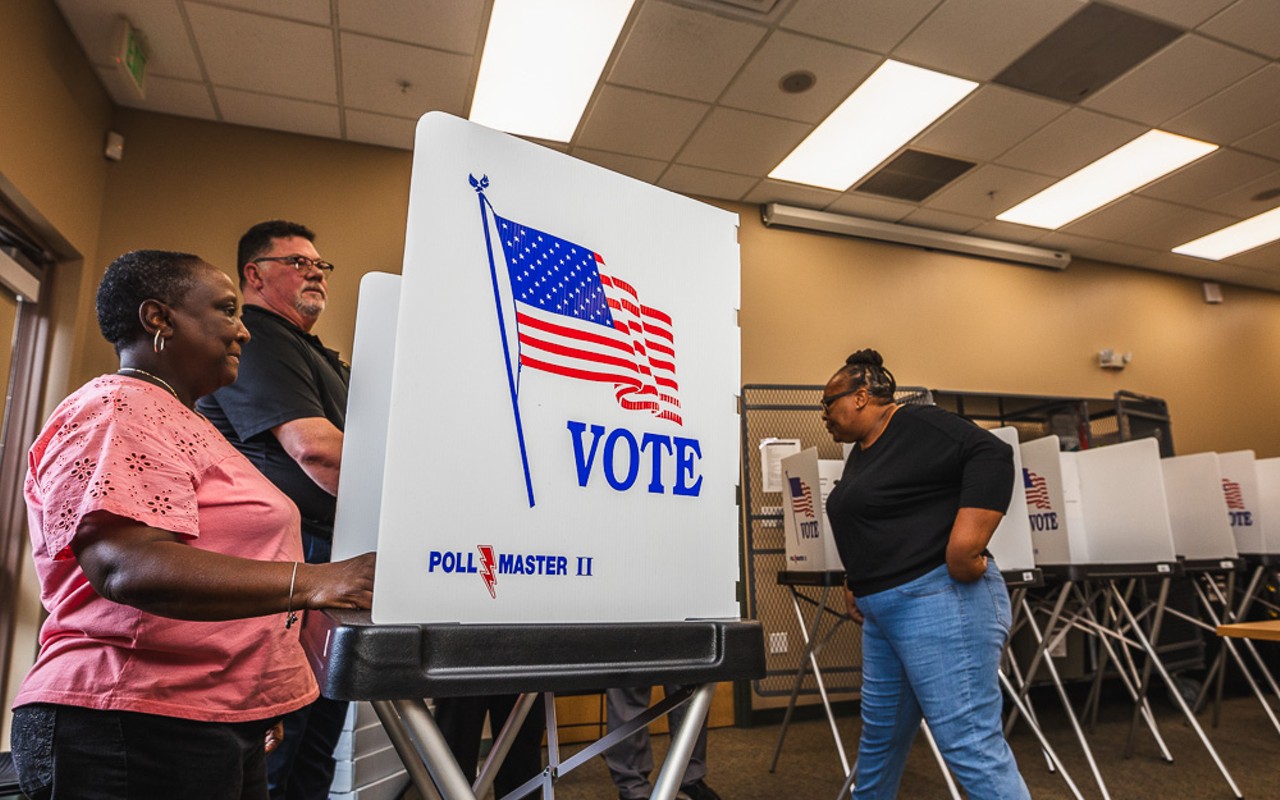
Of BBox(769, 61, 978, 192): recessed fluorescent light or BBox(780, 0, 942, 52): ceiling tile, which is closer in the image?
BBox(780, 0, 942, 52): ceiling tile

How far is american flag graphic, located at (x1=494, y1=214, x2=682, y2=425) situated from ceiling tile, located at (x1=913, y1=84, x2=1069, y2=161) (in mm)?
3492

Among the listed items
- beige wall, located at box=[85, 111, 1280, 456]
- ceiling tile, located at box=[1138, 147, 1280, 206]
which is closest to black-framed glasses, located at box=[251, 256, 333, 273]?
beige wall, located at box=[85, 111, 1280, 456]

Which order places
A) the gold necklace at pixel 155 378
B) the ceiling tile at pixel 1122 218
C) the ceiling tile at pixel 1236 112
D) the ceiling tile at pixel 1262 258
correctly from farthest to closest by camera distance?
the ceiling tile at pixel 1262 258
the ceiling tile at pixel 1122 218
the ceiling tile at pixel 1236 112
the gold necklace at pixel 155 378

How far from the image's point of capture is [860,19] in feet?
9.91

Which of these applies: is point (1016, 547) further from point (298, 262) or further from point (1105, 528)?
point (298, 262)

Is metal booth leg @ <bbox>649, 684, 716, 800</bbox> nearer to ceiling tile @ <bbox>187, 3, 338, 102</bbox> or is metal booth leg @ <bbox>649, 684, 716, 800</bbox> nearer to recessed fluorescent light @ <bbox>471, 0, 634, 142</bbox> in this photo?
recessed fluorescent light @ <bbox>471, 0, 634, 142</bbox>

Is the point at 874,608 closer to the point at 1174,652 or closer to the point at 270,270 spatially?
the point at 270,270

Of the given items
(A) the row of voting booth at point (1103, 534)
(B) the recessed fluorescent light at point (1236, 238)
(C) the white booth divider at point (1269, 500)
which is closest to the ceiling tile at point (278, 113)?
(A) the row of voting booth at point (1103, 534)

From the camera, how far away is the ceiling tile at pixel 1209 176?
13.8 feet

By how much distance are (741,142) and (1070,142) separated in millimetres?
1784

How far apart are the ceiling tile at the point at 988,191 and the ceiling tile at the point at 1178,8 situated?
3.86ft

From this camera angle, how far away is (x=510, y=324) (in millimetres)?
673

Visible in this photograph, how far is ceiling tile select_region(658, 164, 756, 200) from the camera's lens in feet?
13.9

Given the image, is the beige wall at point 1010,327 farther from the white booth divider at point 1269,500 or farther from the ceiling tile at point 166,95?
the ceiling tile at point 166,95
